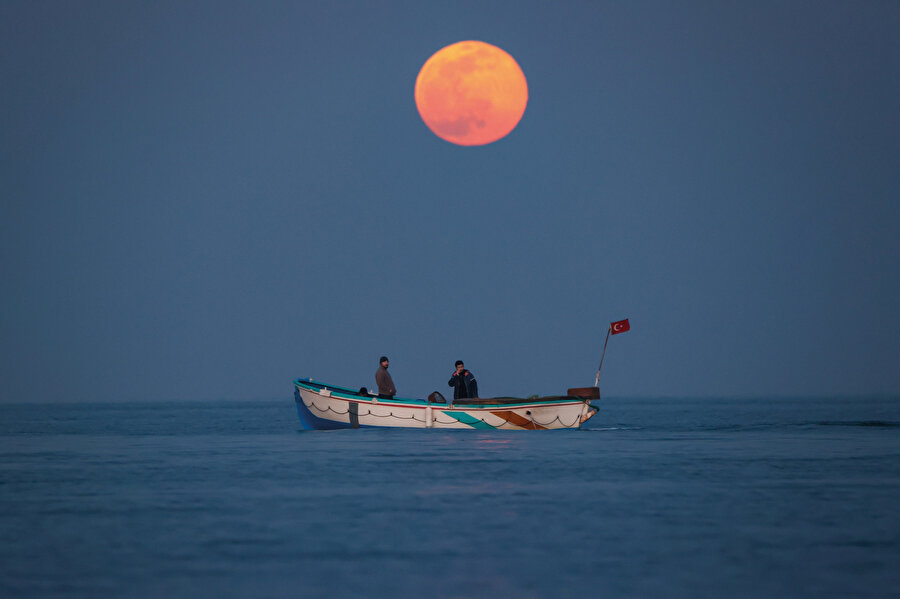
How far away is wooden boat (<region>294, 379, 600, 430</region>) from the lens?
36.6 meters

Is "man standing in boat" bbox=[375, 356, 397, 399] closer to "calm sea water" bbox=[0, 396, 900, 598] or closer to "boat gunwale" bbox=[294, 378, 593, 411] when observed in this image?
"boat gunwale" bbox=[294, 378, 593, 411]

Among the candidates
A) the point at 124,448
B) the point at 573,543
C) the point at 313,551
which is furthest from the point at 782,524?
the point at 124,448

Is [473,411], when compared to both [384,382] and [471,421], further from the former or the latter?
[384,382]

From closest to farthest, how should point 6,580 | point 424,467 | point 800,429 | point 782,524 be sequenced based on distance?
1. point 6,580
2. point 782,524
3. point 424,467
4. point 800,429

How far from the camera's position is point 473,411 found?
122ft

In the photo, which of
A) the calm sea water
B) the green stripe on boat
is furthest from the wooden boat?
the calm sea water

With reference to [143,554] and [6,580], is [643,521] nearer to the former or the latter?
[143,554]

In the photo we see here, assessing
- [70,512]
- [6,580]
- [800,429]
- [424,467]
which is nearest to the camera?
[6,580]

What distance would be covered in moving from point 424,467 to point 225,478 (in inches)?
195

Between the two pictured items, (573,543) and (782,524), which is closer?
(573,543)

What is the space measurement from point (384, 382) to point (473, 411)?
378cm

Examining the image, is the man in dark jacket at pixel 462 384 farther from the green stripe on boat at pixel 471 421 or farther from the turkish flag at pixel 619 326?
the turkish flag at pixel 619 326

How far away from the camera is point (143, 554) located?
39.5 ft

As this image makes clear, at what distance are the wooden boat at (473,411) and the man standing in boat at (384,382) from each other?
0.98ft
